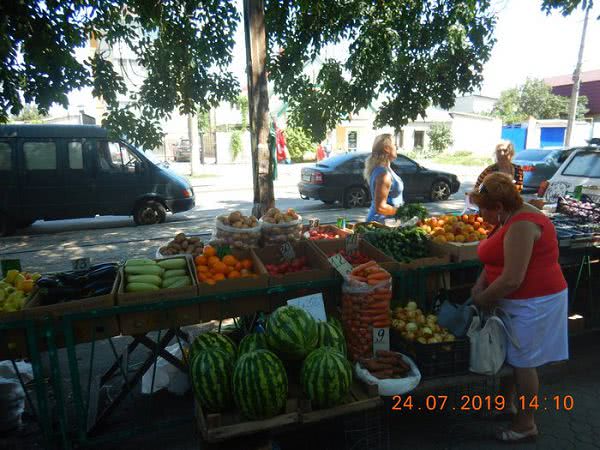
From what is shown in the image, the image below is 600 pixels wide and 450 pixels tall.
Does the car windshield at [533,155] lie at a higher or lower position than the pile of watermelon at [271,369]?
higher

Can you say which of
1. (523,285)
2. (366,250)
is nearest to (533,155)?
(366,250)

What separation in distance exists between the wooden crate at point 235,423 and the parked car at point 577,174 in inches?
300

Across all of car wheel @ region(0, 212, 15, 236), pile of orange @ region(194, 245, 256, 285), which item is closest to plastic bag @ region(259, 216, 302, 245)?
pile of orange @ region(194, 245, 256, 285)

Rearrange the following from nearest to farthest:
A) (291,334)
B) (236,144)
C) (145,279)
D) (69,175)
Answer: (291,334) → (145,279) → (69,175) → (236,144)

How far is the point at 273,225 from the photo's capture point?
4586mm

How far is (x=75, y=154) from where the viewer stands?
404 inches

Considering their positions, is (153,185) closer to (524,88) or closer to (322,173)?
(322,173)

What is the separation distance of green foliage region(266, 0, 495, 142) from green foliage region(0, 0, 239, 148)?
930 millimetres

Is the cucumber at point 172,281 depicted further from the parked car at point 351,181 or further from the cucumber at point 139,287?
the parked car at point 351,181

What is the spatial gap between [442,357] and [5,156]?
33.8 feet

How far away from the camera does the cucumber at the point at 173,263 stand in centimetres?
367

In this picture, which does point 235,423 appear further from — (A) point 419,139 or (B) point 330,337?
(A) point 419,139

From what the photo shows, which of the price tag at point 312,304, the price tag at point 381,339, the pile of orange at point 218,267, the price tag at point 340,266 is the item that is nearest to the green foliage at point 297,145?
the pile of orange at point 218,267

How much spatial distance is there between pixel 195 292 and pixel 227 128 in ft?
101
